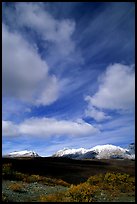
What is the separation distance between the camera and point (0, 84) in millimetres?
11156

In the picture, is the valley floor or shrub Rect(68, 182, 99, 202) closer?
shrub Rect(68, 182, 99, 202)

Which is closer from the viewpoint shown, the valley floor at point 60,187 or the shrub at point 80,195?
the shrub at point 80,195

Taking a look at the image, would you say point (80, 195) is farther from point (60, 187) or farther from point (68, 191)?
point (60, 187)

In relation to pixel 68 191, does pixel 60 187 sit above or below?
below

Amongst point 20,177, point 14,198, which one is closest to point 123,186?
point 20,177

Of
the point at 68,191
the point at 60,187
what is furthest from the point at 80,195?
the point at 60,187

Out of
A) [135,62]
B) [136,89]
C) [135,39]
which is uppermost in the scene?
[135,39]

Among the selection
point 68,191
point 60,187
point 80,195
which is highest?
point 68,191

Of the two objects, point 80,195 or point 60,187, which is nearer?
point 80,195

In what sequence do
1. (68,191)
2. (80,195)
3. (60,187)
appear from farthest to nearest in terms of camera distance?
(60,187) → (68,191) → (80,195)

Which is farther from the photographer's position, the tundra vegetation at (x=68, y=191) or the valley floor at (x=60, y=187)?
the valley floor at (x=60, y=187)

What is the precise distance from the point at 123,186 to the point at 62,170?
16.0 meters

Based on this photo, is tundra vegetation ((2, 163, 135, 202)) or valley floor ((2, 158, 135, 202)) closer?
tundra vegetation ((2, 163, 135, 202))

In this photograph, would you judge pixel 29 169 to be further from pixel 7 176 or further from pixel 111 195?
pixel 111 195
